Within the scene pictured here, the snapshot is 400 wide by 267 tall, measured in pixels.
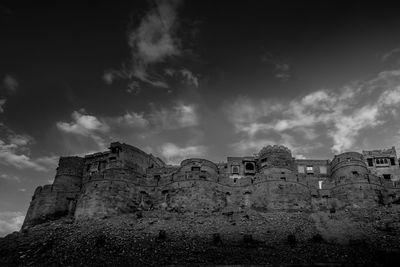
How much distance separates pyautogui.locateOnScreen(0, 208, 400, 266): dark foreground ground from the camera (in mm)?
29859

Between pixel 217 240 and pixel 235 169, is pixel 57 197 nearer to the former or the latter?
pixel 235 169

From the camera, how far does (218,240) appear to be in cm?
3397

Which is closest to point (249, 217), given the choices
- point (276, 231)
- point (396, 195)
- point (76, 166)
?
point (276, 231)

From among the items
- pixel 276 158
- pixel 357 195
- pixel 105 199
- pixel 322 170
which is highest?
pixel 322 170

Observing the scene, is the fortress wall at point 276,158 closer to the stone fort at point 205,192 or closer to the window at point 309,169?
the stone fort at point 205,192

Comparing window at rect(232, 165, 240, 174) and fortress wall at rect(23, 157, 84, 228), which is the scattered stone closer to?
fortress wall at rect(23, 157, 84, 228)

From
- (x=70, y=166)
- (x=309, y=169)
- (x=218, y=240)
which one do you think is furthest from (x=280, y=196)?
(x=70, y=166)

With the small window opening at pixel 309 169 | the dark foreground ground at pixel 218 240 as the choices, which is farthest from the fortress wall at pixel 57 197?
the small window opening at pixel 309 169

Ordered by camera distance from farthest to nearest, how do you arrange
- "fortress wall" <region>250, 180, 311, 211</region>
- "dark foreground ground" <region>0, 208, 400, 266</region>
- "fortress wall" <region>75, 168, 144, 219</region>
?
"fortress wall" <region>250, 180, 311, 211</region> < "fortress wall" <region>75, 168, 144, 219</region> < "dark foreground ground" <region>0, 208, 400, 266</region>

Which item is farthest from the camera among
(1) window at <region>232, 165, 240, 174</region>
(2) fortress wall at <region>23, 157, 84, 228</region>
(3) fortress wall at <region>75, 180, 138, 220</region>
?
(1) window at <region>232, 165, 240, 174</region>

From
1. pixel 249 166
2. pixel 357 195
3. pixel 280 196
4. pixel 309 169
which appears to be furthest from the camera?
pixel 309 169

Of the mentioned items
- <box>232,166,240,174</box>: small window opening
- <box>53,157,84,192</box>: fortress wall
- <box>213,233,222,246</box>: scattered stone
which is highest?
<box>232,166,240,174</box>: small window opening

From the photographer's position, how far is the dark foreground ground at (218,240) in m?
29.9

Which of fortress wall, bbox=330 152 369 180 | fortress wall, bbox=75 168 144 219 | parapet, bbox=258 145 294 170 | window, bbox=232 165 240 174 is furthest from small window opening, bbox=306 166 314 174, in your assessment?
fortress wall, bbox=75 168 144 219
